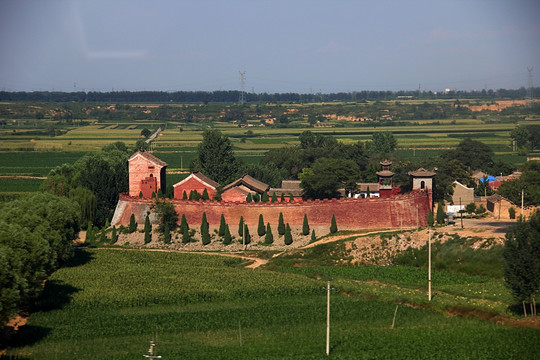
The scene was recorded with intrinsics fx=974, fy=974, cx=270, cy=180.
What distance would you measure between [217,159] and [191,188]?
1739 centimetres

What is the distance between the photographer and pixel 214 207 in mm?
73438

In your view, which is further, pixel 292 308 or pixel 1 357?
pixel 292 308

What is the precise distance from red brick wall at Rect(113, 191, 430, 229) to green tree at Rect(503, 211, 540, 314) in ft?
81.4

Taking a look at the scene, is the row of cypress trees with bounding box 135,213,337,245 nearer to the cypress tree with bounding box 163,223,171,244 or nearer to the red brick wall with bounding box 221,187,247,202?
the cypress tree with bounding box 163,223,171,244

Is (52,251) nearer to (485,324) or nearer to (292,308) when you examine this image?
(292,308)

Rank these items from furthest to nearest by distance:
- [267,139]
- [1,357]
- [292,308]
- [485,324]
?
[267,139]
[292,308]
[485,324]
[1,357]

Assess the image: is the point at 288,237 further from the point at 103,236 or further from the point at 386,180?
the point at 103,236

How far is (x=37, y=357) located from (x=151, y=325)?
6527mm

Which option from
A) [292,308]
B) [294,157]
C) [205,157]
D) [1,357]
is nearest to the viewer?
[1,357]

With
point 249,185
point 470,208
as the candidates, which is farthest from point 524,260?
point 249,185

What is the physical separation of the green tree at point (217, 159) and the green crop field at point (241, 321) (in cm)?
3791

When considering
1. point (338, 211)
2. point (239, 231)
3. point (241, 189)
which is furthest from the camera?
point (241, 189)

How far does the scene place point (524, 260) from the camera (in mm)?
44625

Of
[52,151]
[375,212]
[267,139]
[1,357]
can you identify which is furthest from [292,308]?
[267,139]
